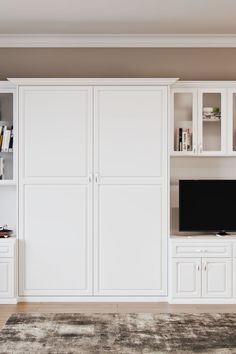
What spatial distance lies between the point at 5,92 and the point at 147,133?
1529 millimetres

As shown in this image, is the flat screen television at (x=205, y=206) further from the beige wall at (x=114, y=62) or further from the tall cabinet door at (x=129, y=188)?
the beige wall at (x=114, y=62)

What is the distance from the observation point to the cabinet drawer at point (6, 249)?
4.89 m

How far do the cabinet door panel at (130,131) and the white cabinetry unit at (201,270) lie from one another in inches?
32.1

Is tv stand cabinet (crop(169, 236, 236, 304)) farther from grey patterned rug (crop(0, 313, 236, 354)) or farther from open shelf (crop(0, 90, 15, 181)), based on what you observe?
open shelf (crop(0, 90, 15, 181))

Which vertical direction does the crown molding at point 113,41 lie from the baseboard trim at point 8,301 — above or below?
above

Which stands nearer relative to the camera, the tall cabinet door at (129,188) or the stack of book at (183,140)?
the tall cabinet door at (129,188)

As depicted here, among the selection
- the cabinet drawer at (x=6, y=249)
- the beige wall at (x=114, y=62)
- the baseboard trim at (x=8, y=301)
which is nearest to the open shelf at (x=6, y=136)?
the beige wall at (x=114, y=62)

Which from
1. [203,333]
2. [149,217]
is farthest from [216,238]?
[203,333]

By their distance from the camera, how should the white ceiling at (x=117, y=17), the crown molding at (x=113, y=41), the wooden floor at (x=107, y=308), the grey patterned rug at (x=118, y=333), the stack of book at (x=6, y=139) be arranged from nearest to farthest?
1. the grey patterned rug at (x=118, y=333)
2. the white ceiling at (x=117, y=17)
3. the wooden floor at (x=107, y=308)
4. the stack of book at (x=6, y=139)
5. the crown molding at (x=113, y=41)

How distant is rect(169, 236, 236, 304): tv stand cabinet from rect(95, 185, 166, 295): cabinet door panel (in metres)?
0.15

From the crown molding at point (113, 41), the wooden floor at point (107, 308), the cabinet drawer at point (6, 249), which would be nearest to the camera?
the wooden floor at point (107, 308)

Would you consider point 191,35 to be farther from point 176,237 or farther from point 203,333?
point 203,333

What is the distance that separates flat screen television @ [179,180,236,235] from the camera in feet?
16.7

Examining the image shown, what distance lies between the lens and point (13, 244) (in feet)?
16.0
